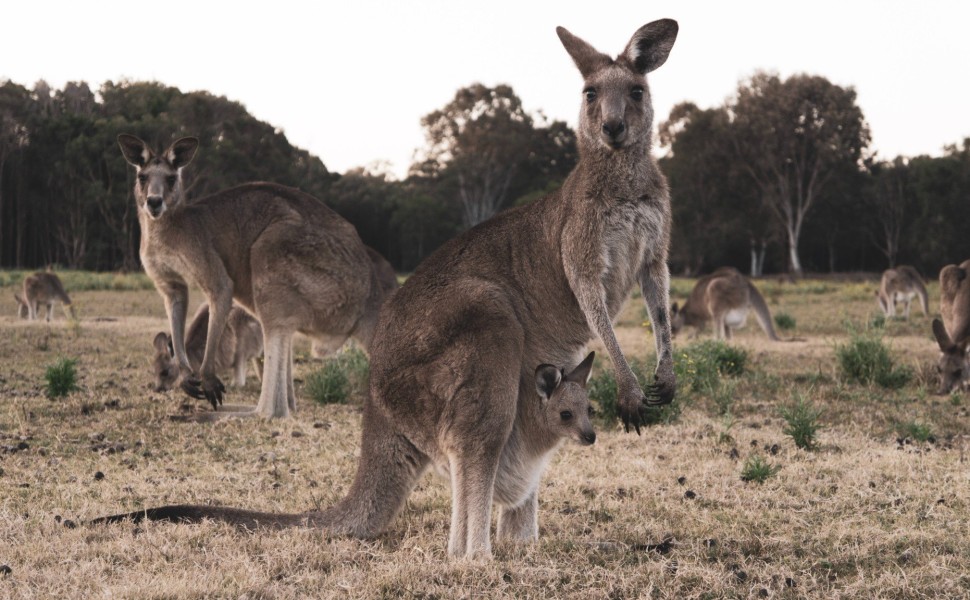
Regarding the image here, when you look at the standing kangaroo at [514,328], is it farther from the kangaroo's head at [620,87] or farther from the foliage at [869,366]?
the foliage at [869,366]

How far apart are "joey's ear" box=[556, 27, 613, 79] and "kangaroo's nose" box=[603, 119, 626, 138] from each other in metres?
0.33

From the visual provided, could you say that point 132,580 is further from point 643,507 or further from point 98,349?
point 98,349

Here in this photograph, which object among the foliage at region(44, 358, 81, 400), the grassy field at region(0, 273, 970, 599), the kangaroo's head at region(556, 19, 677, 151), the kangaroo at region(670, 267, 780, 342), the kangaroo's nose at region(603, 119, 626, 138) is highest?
the kangaroo's head at region(556, 19, 677, 151)

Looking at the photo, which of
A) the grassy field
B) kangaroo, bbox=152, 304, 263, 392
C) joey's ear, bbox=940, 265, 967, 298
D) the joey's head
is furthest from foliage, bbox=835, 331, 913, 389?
the joey's head

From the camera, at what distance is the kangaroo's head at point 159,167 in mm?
6328

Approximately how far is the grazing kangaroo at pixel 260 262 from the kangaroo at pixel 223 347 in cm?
106

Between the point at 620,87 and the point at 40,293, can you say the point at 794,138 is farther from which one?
the point at 620,87

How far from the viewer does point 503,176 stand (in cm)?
4025

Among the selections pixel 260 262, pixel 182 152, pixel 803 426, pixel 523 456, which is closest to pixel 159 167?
pixel 182 152

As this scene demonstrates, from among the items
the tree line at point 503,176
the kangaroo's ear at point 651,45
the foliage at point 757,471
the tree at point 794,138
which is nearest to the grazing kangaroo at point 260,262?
the foliage at point 757,471

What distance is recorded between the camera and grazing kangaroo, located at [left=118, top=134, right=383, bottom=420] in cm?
625

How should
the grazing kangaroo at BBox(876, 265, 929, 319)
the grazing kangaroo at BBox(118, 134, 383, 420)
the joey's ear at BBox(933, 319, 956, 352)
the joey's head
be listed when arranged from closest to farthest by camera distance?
1. the joey's head
2. the grazing kangaroo at BBox(118, 134, 383, 420)
3. the joey's ear at BBox(933, 319, 956, 352)
4. the grazing kangaroo at BBox(876, 265, 929, 319)

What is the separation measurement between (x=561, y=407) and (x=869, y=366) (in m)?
5.77

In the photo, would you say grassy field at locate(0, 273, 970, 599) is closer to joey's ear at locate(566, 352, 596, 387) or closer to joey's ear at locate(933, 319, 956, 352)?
joey's ear at locate(933, 319, 956, 352)
